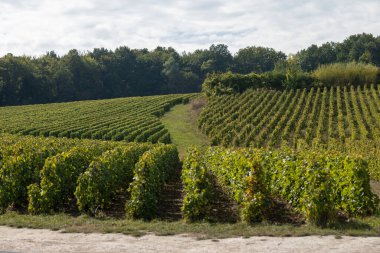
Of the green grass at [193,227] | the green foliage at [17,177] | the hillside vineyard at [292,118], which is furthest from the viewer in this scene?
the hillside vineyard at [292,118]

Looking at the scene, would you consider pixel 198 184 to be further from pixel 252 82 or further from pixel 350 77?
pixel 350 77

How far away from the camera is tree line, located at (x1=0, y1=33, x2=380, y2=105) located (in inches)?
3445

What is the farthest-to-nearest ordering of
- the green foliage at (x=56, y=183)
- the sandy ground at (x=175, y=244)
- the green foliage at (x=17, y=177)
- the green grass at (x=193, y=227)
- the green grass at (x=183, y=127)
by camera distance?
the green grass at (x=183, y=127)
the green foliage at (x=17, y=177)
the green foliage at (x=56, y=183)
the green grass at (x=193, y=227)
the sandy ground at (x=175, y=244)

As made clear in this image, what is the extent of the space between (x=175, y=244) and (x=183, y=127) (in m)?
38.3

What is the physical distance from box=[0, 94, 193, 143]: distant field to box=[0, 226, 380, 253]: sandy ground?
28.8 meters

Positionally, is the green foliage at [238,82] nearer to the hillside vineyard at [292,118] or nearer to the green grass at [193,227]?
the hillside vineyard at [292,118]

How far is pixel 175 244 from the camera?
9000mm

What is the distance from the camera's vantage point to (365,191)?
1149 centimetres

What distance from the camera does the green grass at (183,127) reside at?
1588 inches

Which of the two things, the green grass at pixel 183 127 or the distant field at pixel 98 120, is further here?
the distant field at pixel 98 120

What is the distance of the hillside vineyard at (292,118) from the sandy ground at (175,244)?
79.2 ft

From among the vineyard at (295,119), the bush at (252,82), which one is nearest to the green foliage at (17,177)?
the vineyard at (295,119)

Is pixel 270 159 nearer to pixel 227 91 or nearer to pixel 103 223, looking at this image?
pixel 103 223

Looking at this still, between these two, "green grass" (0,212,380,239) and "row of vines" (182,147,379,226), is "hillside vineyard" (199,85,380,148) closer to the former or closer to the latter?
"row of vines" (182,147,379,226)
